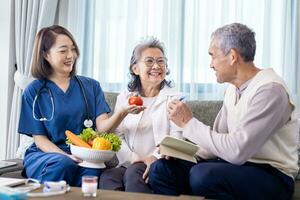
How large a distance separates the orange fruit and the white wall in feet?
4.70

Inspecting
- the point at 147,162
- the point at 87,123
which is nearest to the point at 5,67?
Answer: the point at 87,123

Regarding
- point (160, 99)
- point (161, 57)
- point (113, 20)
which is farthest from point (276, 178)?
point (113, 20)

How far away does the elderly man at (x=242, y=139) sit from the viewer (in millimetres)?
1669

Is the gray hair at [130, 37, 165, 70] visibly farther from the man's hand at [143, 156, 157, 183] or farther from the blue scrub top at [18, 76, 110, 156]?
the man's hand at [143, 156, 157, 183]

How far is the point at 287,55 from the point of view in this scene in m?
2.64

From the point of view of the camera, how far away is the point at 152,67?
7.58 feet

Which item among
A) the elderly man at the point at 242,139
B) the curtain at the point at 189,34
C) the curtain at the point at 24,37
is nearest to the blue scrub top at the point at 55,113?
the elderly man at the point at 242,139

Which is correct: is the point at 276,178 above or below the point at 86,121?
below

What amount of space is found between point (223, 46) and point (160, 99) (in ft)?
1.78

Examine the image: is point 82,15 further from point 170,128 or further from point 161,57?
point 170,128

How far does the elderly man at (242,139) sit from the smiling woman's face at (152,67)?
45 cm

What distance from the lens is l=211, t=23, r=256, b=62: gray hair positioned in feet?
6.02

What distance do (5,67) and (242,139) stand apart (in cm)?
213

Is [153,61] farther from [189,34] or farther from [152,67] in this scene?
[189,34]
